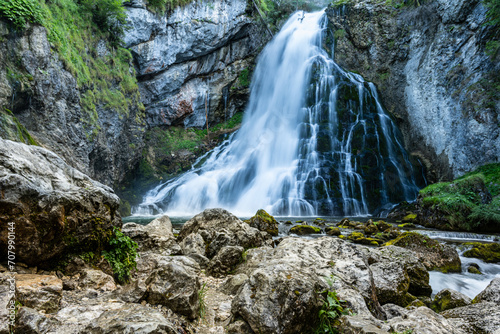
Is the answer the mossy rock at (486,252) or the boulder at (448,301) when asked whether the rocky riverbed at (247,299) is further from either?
the mossy rock at (486,252)

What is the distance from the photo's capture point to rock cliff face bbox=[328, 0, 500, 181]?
15094 millimetres

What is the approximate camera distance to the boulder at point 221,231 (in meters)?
6.03

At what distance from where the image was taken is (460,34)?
17.0 metres

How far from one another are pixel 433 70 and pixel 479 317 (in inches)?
779

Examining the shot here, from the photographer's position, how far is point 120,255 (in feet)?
12.1

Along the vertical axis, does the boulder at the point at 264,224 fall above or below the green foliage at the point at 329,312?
above

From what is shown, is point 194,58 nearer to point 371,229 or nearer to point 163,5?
point 163,5

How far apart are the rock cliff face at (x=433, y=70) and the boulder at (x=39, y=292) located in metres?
18.5

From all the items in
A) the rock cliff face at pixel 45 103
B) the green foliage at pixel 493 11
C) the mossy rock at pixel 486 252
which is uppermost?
the green foliage at pixel 493 11

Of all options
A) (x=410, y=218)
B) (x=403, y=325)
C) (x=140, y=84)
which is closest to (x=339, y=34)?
(x=140, y=84)

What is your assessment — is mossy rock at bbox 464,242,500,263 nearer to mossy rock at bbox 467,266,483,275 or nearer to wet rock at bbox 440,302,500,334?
mossy rock at bbox 467,266,483,275

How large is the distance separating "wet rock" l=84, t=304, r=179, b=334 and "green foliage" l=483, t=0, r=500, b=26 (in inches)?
798

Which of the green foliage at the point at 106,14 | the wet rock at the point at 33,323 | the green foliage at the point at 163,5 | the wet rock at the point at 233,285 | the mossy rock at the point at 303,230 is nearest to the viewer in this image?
the wet rock at the point at 33,323

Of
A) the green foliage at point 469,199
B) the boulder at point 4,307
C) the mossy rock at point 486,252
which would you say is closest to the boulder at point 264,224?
the mossy rock at point 486,252
